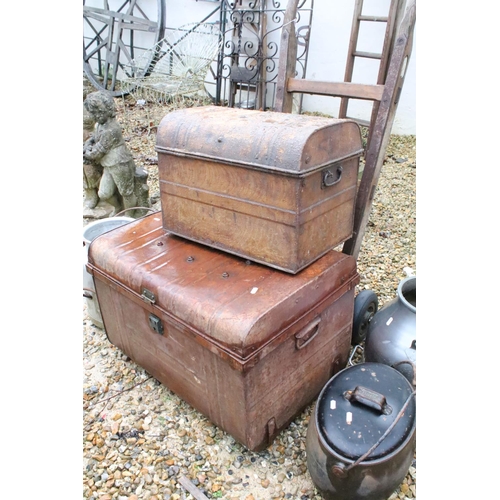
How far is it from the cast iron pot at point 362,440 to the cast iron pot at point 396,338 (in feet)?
1.13

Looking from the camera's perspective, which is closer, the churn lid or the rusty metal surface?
the churn lid

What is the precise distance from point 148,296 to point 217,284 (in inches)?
13.0

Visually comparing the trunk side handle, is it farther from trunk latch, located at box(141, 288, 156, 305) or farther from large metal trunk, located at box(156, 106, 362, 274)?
trunk latch, located at box(141, 288, 156, 305)

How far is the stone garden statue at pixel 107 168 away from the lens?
11.0ft

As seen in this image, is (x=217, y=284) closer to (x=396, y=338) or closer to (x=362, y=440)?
(x=362, y=440)

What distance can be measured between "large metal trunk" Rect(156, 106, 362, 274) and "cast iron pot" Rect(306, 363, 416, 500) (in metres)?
0.61

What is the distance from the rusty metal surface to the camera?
1598mm

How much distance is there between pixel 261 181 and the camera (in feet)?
5.75

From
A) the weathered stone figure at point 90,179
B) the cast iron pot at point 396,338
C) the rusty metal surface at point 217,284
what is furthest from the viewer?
the weathered stone figure at point 90,179

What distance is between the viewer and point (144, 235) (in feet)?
7.36

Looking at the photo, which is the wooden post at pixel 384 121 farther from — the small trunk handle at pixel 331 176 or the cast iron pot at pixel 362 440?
the cast iron pot at pixel 362 440

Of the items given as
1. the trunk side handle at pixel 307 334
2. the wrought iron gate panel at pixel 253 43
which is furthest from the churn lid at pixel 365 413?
the wrought iron gate panel at pixel 253 43

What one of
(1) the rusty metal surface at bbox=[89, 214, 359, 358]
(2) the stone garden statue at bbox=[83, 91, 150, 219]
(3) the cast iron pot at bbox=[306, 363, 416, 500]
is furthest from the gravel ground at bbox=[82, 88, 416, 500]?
(2) the stone garden statue at bbox=[83, 91, 150, 219]

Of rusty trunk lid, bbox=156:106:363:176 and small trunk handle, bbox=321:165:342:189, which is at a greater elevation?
rusty trunk lid, bbox=156:106:363:176
